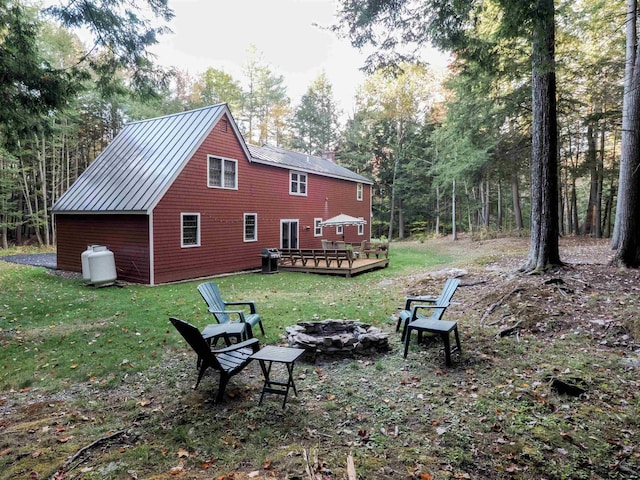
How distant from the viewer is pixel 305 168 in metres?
18.4

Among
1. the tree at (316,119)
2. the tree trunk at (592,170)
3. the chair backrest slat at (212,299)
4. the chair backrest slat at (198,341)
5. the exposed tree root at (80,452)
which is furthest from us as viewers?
the tree at (316,119)

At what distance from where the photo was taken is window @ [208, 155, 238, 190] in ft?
44.4

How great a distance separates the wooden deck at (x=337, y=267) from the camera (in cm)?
1344

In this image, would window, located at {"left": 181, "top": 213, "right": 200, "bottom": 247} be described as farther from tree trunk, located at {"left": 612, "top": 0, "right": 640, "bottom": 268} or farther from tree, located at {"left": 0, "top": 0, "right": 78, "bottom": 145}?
tree trunk, located at {"left": 612, "top": 0, "right": 640, "bottom": 268}

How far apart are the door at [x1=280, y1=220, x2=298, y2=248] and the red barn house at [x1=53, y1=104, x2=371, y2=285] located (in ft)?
0.17

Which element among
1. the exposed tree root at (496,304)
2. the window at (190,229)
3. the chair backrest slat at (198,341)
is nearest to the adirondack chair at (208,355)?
the chair backrest slat at (198,341)

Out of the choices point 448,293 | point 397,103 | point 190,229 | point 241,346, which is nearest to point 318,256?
point 190,229

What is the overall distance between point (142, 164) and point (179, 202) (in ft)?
8.05

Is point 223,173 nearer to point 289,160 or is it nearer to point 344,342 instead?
point 289,160

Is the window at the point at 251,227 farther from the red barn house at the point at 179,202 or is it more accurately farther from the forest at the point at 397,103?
the forest at the point at 397,103

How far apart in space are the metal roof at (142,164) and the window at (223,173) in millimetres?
959

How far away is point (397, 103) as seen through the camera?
93.2 feet

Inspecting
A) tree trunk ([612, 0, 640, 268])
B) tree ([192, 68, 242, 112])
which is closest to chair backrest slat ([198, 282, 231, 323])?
tree trunk ([612, 0, 640, 268])

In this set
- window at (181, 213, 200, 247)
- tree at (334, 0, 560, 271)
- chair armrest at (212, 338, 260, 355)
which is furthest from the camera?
window at (181, 213, 200, 247)
